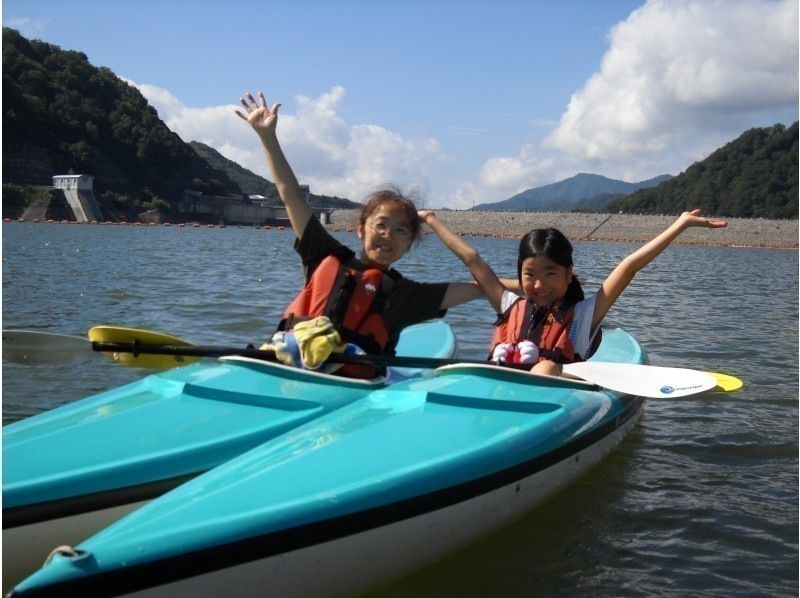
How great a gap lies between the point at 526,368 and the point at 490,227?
230 ft

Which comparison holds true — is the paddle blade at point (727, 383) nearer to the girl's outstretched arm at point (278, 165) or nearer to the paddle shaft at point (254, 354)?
the paddle shaft at point (254, 354)

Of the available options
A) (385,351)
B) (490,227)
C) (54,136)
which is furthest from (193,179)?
(385,351)

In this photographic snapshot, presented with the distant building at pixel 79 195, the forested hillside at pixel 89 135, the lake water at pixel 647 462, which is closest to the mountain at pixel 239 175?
the forested hillside at pixel 89 135

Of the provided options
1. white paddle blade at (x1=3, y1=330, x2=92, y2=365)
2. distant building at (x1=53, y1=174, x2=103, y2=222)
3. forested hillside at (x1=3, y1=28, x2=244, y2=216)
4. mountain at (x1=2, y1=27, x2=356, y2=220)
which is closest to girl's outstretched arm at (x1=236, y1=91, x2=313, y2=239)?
white paddle blade at (x1=3, y1=330, x2=92, y2=365)

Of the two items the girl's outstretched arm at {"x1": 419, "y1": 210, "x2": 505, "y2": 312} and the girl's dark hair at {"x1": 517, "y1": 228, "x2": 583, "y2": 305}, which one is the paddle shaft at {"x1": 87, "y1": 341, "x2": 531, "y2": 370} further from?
the girl's dark hair at {"x1": 517, "y1": 228, "x2": 583, "y2": 305}

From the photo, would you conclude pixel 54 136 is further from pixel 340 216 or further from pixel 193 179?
pixel 340 216

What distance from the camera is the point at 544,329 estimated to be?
4.36 m

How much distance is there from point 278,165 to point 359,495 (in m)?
2.19

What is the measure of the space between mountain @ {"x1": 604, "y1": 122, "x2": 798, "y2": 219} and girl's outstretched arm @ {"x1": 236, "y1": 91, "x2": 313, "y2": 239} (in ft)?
265

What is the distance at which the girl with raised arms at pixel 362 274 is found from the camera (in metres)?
4.14

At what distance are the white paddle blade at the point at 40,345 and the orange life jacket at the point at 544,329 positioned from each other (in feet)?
8.12

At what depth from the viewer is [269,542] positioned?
2.40m

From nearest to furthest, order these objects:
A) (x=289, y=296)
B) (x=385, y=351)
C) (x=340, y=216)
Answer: (x=385, y=351) → (x=289, y=296) → (x=340, y=216)

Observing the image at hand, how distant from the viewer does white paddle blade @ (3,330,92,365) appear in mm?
4730
